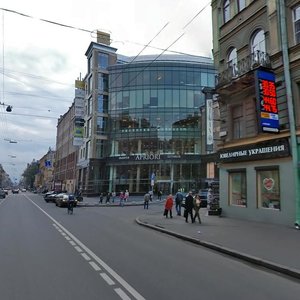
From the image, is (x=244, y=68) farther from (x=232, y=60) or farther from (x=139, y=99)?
(x=139, y=99)

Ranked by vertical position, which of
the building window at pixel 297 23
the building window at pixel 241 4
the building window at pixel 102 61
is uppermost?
the building window at pixel 102 61

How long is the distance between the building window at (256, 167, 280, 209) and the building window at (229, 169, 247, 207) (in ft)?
4.48

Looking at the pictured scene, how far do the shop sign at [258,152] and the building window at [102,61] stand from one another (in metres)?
47.1

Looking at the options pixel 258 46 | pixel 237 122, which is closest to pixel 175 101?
pixel 237 122

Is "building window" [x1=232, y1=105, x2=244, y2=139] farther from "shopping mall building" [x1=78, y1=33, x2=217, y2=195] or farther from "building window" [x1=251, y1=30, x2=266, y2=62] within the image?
"shopping mall building" [x1=78, y1=33, x2=217, y2=195]

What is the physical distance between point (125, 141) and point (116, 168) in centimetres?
461

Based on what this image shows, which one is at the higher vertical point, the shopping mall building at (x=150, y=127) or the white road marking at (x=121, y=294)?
the shopping mall building at (x=150, y=127)

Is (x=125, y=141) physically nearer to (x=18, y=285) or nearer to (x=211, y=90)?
(x=211, y=90)

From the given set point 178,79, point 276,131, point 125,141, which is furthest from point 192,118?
point 276,131

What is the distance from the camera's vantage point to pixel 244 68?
19609mm

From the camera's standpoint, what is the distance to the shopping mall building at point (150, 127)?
58.1 metres

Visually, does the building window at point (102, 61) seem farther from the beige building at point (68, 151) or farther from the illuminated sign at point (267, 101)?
the illuminated sign at point (267, 101)

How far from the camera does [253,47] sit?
20.3 metres

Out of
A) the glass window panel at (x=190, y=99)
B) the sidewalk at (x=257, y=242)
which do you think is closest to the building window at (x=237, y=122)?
the sidewalk at (x=257, y=242)
